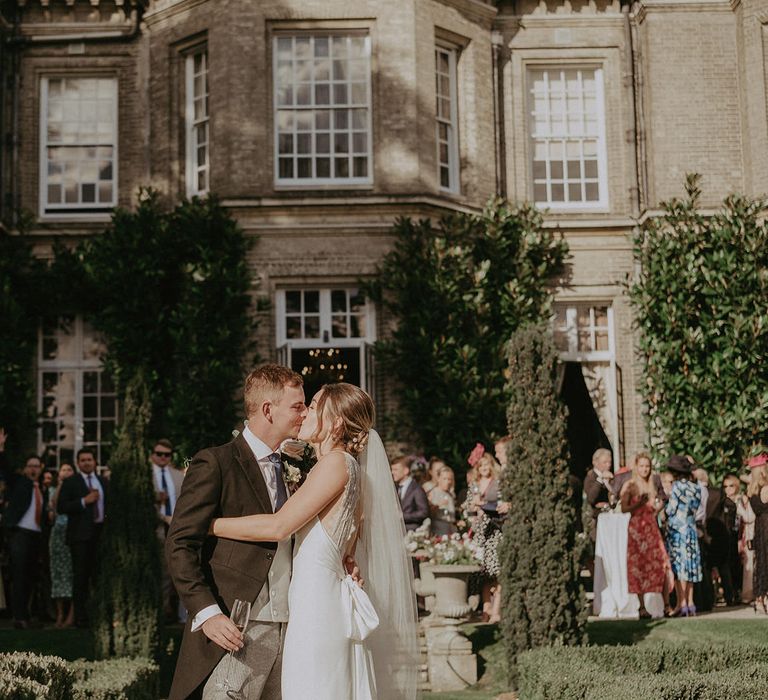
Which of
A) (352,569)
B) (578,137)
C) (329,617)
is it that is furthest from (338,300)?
(329,617)

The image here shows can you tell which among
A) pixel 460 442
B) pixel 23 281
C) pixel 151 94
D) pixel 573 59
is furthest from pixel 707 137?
pixel 23 281

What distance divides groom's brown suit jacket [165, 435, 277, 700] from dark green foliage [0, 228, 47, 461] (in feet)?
45.6

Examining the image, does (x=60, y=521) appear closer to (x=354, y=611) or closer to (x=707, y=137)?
(x=354, y=611)

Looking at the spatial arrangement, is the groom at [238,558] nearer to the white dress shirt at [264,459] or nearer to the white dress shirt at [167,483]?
the white dress shirt at [264,459]

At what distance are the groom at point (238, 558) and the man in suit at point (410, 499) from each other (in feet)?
27.4

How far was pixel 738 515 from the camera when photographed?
1580 cm

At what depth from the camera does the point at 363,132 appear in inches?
732

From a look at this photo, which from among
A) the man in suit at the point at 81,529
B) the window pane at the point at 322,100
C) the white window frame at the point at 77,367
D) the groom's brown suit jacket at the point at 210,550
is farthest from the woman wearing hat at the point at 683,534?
the groom's brown suit jacket at the point at 210,550

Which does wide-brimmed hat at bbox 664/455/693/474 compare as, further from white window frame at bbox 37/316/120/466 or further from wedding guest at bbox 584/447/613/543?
white window frame at bbox 37/316/120/466

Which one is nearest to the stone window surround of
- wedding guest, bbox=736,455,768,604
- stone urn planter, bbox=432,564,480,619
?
wedding guest, bbox=736,455,768,604

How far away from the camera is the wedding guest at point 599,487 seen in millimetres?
14633

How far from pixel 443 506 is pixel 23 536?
505cm

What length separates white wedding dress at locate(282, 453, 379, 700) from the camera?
5.24 m

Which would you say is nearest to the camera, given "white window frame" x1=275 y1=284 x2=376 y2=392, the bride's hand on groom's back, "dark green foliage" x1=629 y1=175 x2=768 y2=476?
the bride's hand on groom's back
